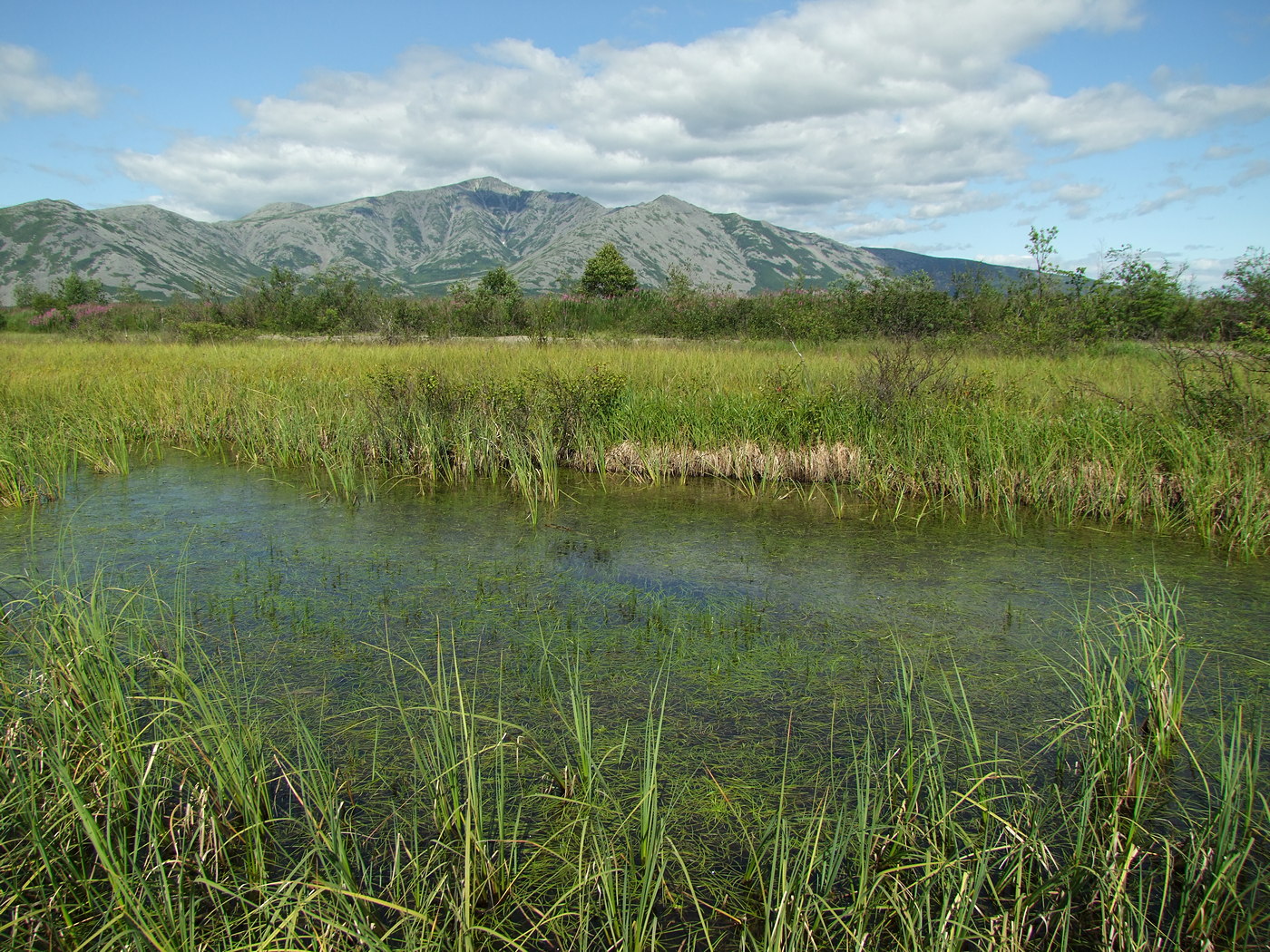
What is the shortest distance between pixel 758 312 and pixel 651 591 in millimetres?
12745

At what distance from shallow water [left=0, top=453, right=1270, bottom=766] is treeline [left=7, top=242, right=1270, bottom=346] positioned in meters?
5.02

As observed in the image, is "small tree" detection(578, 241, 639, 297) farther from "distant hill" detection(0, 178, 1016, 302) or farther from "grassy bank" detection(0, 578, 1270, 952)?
"distant hill" detection(0, 178, 1016, 302)

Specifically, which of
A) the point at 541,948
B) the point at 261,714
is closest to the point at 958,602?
the point at 541,948

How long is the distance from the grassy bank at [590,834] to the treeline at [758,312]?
23.6ft

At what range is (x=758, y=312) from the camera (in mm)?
15891

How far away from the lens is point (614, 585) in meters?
4.27

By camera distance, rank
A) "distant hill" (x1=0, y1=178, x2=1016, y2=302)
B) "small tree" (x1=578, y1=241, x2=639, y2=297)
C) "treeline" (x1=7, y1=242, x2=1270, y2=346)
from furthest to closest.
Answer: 1. "distant hill" (x1=0, y1=178, x2=1016, y2=302)
2. "small tree" (x1=578, y1=241, x2=639, y2=297)
3. "treeline" (x1=7, y1=242, x2=1270, y2=346)

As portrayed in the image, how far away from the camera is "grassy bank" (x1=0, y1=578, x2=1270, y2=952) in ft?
5.62

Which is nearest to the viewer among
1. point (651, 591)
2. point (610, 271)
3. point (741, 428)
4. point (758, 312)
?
point (651, 591)

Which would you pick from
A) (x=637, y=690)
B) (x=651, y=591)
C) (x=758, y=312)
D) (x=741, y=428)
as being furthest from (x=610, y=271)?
(x=637, y=690)

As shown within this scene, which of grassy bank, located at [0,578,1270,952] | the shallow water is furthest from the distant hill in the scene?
grassy bank, located at [0,578,1270,952]

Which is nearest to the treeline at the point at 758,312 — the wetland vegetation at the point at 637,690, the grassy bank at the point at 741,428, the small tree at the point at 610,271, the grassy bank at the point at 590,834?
the grassy bank at the point at 741,428

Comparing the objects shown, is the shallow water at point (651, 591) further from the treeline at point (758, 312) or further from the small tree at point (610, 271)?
the small tree at point (610, 271)

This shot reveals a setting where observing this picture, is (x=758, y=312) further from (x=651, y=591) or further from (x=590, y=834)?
(x=590, y=834)
